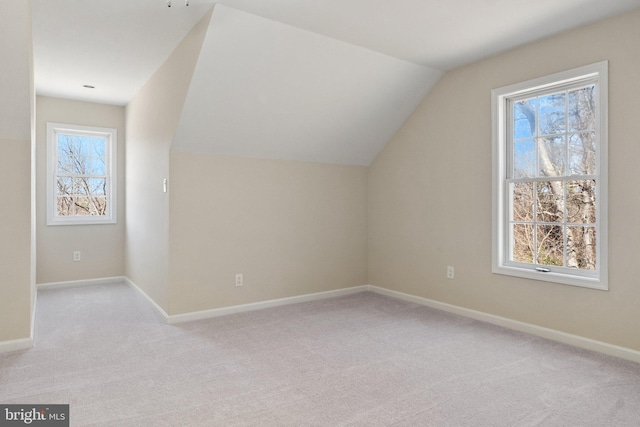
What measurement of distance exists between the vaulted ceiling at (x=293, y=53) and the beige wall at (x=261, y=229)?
270 mm

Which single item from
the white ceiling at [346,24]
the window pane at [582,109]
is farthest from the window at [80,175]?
the window pane at [582,109]

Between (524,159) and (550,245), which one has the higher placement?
(524,159)

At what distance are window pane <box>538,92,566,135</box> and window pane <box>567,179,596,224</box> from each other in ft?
1.58

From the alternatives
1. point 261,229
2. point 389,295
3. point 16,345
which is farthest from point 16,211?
point 389,295

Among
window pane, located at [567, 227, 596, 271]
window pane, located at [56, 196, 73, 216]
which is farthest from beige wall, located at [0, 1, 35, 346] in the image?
window pane, located at [567, 227, 596, 271]

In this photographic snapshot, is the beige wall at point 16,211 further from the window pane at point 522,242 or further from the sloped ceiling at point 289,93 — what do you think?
the window pane at point 522,242

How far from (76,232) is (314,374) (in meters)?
4.35

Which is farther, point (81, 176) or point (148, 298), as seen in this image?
point (81, 176)

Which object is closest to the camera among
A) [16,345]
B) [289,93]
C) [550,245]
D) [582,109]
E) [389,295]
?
[16,345]

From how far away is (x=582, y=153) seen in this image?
315 centimetres

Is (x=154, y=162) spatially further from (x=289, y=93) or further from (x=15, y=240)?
(x=289, y=93)

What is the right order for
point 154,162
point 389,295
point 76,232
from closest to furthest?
point 154,162, point 389,295, point 76,232

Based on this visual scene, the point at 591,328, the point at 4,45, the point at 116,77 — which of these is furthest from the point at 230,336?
the point at 116,77

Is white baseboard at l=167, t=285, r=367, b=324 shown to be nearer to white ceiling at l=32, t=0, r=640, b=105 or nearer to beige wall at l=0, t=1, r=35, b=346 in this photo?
beige wall at l=0, t=1, r=35, b=346
